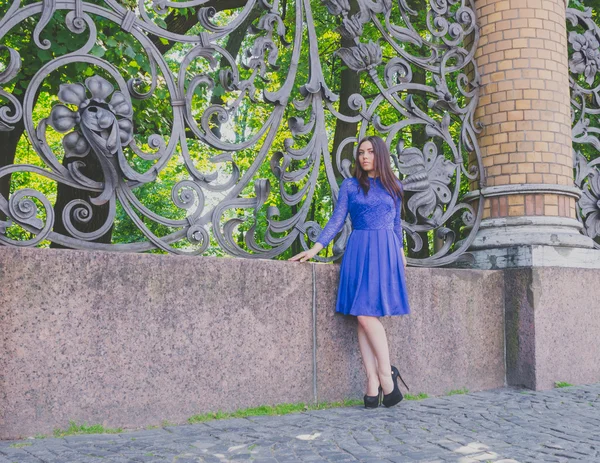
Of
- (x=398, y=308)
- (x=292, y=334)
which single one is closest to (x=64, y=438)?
(x=292, y=334)

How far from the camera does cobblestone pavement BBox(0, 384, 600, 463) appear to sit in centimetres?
353

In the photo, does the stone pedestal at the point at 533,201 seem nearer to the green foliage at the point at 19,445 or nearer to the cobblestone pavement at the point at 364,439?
the cobblestone pavement at the point at 364,439

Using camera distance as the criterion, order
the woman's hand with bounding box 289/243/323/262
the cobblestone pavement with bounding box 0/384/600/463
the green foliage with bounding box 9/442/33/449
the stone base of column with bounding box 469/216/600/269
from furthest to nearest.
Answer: the stone base of column with bounding box 469/216/600/269, the woman's hand with bounding box 289/243/323/262, the green foliage with bounding box 9/442/33/449, the cobblestone pavement with bounding box 0/384/600/463

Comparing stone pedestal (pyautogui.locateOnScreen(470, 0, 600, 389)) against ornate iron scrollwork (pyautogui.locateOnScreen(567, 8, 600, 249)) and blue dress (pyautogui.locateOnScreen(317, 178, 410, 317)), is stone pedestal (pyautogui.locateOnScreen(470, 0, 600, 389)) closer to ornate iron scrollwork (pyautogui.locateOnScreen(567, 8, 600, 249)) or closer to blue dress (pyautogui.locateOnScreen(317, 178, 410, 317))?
ornate iron scrollwork (pyautogui.locateOnScreen(567, 8, 600, 249))

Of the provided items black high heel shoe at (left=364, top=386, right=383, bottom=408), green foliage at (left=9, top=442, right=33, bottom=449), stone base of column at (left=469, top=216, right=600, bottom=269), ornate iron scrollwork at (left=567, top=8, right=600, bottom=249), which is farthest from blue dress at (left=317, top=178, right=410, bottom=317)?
ornate iron scrollwork at (left=567, top=8, right=600, bottom=249)

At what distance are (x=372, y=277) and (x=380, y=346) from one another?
19.0 inches

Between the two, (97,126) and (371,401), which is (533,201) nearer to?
(371,401)

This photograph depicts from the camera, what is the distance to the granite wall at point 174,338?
392cm

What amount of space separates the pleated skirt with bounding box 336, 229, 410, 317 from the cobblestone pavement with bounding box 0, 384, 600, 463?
708 millimetres

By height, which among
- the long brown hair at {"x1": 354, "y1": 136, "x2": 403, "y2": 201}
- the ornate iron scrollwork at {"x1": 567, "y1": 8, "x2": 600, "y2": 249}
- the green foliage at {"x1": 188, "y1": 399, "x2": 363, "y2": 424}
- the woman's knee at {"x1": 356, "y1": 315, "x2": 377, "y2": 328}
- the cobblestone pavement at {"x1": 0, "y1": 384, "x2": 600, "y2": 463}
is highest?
the ornate iron scrollwork at {"x1": 567, "y1": 8, "x2": 600, "y2": 249}

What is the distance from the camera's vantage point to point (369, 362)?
5000mm

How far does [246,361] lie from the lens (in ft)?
15.3

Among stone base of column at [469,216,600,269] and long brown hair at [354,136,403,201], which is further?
stone base of column at [469,216,600,269]

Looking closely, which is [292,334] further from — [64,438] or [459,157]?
[459,157]
